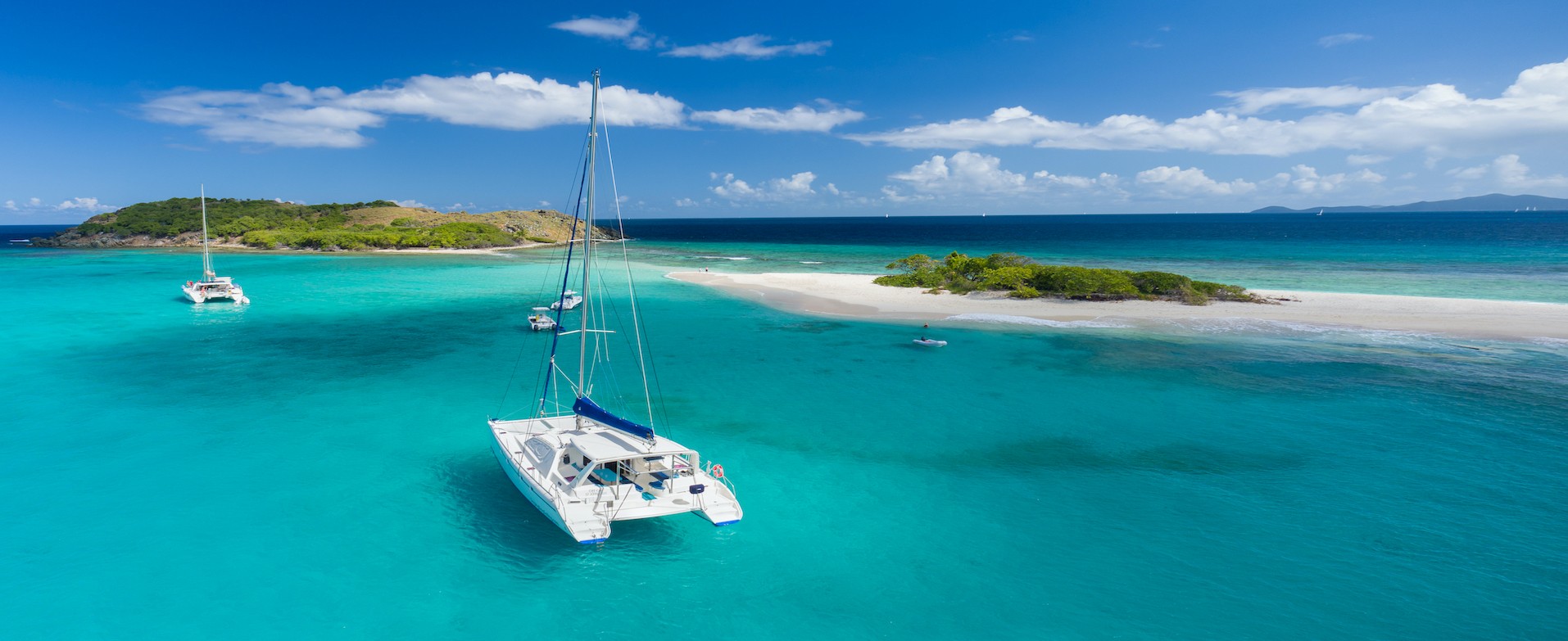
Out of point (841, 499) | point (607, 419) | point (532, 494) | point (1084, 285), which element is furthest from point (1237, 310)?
point (532, 494)

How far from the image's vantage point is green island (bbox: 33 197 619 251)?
12488 centimetres

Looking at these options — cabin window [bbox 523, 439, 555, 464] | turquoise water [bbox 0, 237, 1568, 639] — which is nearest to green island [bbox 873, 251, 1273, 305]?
turquoise water [bbox 0, 237, 1568, 639]

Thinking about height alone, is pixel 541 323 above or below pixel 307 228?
below

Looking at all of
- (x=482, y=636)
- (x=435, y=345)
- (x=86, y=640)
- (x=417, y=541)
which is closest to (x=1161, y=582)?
(x=482, y=636)

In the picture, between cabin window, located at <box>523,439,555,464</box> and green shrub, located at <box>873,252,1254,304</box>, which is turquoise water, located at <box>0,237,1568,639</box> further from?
green shrub, located at <box>873,252,1254,304</box>

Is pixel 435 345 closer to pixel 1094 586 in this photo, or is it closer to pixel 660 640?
pixel 660 640

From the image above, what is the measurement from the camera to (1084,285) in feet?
193

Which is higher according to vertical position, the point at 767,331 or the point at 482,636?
the point at 767,331

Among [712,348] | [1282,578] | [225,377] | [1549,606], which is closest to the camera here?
[1549,606]

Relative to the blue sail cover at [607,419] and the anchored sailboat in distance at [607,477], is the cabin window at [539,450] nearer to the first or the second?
the anchored sailboat in distance at [607,477]

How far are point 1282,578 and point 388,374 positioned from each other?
35.6 meters

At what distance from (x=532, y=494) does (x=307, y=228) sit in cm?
14848

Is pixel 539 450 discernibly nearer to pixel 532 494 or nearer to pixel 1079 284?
pixel 532 494

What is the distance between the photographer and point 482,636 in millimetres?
14406
